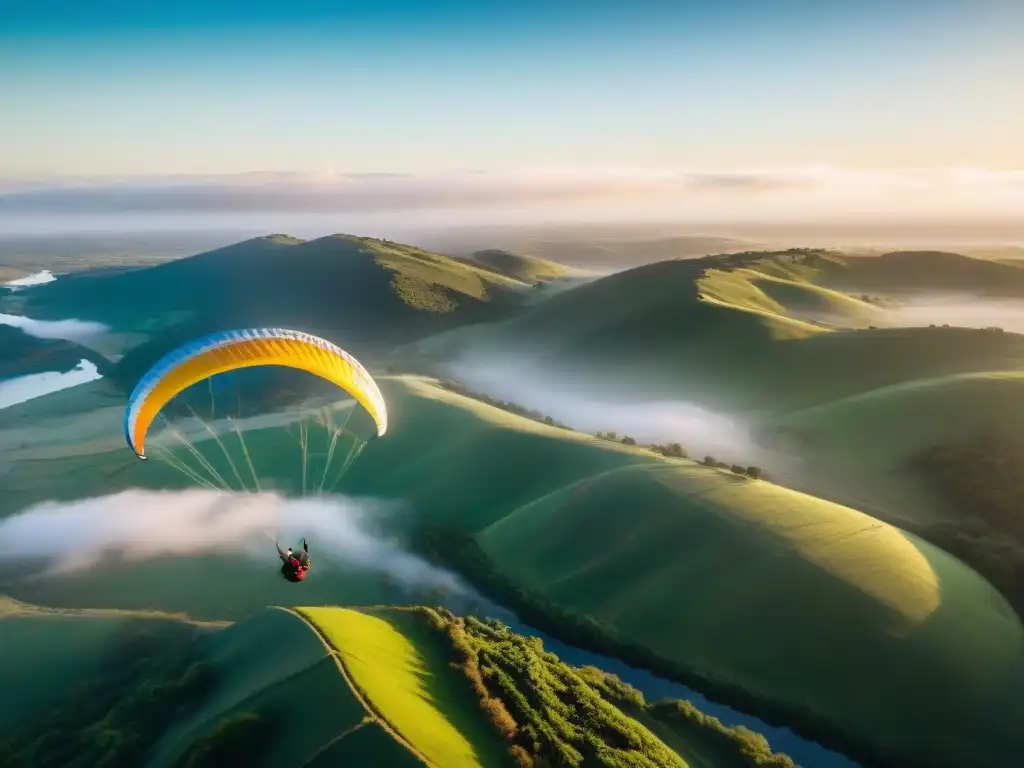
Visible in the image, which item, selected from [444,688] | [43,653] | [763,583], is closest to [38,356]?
[43,653]

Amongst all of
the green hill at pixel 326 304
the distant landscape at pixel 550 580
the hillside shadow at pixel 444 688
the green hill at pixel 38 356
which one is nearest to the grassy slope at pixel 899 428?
the distant landscape at pixel 550 580

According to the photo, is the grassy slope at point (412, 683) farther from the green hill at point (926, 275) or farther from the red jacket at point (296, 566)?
the green hill at point (926, 275)

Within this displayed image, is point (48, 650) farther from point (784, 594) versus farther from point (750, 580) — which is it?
point (784, 594)

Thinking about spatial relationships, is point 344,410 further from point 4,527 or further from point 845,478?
point 845,478

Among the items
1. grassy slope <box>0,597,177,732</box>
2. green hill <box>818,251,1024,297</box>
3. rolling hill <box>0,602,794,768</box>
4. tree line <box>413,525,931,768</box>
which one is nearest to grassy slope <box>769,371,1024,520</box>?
tree line <box>413,525,931,768</box>

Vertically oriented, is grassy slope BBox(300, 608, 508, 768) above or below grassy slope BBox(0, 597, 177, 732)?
above

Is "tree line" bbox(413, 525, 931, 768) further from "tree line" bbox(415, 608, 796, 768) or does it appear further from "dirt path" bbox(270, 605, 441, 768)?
"dirt path" bbox(270, 605, 441, 768)
